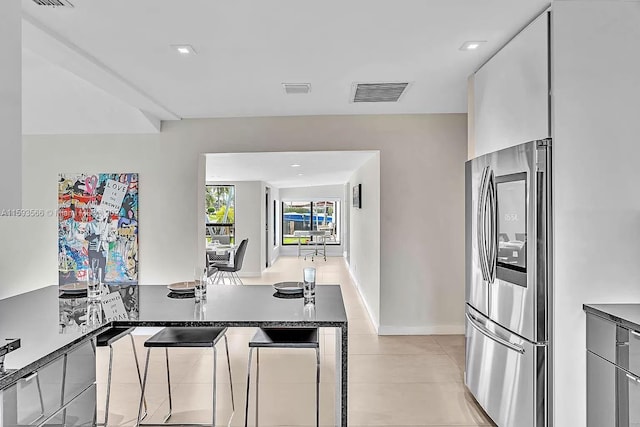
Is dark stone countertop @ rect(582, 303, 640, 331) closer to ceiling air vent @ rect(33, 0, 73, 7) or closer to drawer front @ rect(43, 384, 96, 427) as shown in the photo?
drawer front @ rect(43, 384, 96, 427)

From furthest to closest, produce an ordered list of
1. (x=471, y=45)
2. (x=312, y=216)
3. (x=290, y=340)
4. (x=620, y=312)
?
(x=312, y=216) < (x=471, y=45) < (x=290, y=340) < (x=620, y=312)

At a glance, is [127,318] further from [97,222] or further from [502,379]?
[97,222]

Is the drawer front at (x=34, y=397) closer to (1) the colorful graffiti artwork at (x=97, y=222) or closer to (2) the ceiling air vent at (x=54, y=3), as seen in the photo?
(2) the ceiling air vent at (x=54, y=3)

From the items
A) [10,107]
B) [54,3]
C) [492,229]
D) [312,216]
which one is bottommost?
[492,229]

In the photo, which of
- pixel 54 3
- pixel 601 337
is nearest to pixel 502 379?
pixel 601 337

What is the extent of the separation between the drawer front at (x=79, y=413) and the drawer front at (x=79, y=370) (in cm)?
4

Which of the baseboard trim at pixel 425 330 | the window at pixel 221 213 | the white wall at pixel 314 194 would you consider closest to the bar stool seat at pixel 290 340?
the baseboard trim at pixel 425 330

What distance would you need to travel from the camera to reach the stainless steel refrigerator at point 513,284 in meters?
2.27

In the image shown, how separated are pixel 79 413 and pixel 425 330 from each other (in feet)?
11.9

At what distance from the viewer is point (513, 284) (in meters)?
2.44

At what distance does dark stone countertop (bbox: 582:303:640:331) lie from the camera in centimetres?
191

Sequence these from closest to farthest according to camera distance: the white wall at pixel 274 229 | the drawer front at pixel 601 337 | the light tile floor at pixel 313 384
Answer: the drawer front at pixel 601 337 < the light tile floor at pixel 313 384 < the white wall at pixel 274 229

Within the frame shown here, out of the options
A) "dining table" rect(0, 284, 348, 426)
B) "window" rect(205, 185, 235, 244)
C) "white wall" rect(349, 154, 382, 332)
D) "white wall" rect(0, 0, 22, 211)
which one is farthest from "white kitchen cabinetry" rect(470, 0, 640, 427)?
"window" rect(205, 185, 235, 244)

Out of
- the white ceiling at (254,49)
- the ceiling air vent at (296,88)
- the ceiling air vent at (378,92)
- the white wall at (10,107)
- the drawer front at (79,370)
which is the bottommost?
the drawer front at (79,370)
